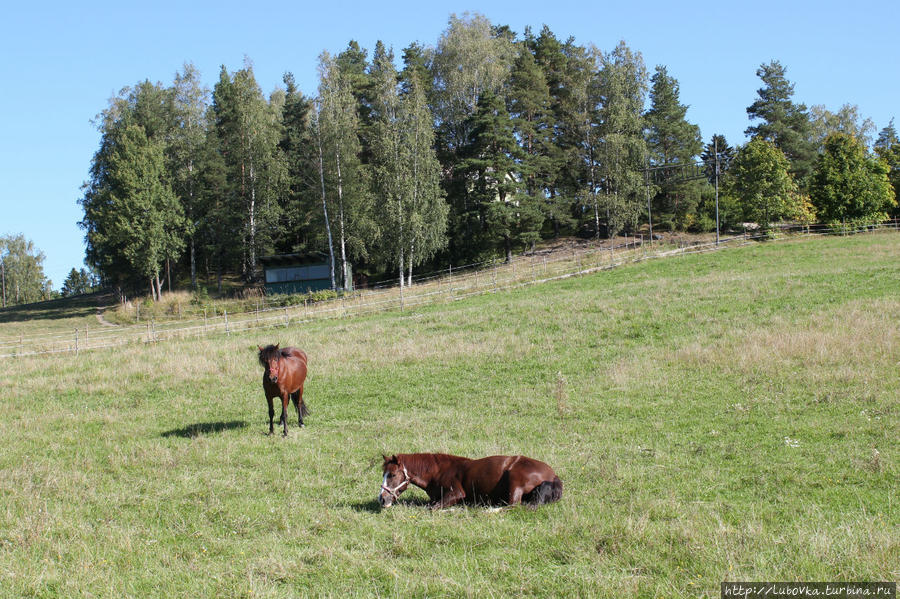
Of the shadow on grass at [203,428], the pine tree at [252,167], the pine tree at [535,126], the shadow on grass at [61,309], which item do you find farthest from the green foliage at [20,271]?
the shadow on grass at [203,428]

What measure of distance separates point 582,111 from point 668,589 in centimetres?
6236

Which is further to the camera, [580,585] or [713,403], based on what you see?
[713,403]

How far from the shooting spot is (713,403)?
1359 cm

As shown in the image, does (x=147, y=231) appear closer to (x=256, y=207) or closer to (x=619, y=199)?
(x=256, y=207)

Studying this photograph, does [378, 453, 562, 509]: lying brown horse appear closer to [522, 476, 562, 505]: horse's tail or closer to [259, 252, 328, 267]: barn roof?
[522, 476, 562, 505]: horse's tail

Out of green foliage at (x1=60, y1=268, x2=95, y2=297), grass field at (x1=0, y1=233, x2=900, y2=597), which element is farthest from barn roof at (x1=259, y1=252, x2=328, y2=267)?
green foliage at (x1=60, y1=268, x2=95, y2=297)

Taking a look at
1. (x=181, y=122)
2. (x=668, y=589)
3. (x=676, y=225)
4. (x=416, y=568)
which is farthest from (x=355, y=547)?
(x=181, y=122)

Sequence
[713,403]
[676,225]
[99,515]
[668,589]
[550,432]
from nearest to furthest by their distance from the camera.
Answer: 1. [668,589]
2. [99,515]
3. [550,432]
4. [713,403]
5. [676,225]

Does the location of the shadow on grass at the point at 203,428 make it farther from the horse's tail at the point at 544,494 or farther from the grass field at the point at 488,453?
the horse's tail at the point at 544,494

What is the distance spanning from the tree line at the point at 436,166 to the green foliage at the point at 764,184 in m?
0.18

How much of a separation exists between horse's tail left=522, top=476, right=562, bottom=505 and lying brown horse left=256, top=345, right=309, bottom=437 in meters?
6.26

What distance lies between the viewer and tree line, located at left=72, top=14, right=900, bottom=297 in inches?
2048

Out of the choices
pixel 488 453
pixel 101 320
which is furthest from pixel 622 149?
pixel 488 453

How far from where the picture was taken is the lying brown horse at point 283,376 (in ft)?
40.5
